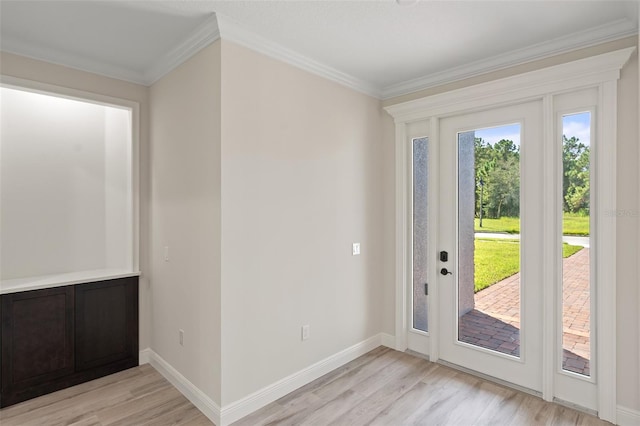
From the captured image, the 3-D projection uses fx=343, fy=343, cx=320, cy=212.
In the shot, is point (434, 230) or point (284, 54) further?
point (434, 230)

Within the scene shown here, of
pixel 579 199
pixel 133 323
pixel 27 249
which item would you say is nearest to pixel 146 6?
pixel 27 249

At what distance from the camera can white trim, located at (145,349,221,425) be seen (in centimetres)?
235

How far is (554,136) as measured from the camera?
101 inches

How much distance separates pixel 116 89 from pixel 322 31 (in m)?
1.96

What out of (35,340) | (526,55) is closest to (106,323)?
(35,340)

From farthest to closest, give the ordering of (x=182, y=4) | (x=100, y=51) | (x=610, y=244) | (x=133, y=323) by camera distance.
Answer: (x=133, y=323) → (x=100, y=51) → (x=610, y=244) → (x=182, y=4)

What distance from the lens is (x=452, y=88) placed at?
3.11 metres

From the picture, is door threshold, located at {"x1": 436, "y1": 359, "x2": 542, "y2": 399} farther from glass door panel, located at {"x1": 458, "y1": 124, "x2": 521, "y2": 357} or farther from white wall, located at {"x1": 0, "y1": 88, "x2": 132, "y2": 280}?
white wall, located at {"x1": 0, "y1": 88, "x2": 132, "y2": 280}

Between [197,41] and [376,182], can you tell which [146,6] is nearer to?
[197,41]

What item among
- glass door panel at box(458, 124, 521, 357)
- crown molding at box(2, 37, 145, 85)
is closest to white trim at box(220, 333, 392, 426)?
glass door panel at box(458, 124, 521, 357)

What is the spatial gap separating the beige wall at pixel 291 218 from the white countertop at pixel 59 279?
1384 mm

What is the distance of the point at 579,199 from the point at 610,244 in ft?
1.21

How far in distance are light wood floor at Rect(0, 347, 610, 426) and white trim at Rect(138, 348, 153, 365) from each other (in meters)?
0.16

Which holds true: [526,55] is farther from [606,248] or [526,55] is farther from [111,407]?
[111,407]
